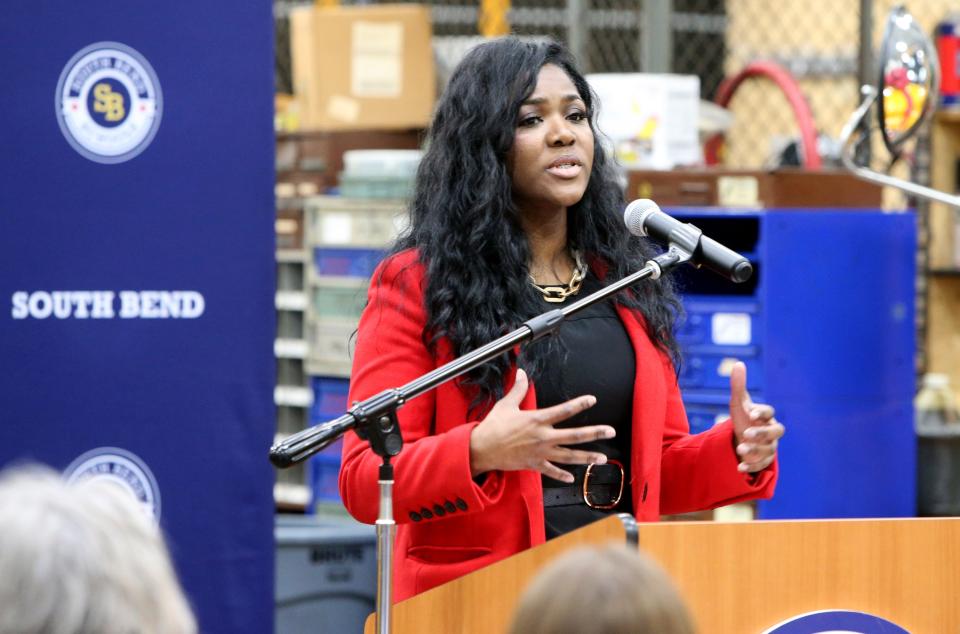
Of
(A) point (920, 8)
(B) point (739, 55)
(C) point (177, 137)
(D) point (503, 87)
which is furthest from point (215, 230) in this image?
(B) point (739, 55)

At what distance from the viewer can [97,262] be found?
10.8 feet

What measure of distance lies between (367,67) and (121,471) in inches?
144

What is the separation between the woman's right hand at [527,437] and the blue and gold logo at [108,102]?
1399mm

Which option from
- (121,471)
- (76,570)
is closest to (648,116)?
(121,471)

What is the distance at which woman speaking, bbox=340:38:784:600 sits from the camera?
245cm

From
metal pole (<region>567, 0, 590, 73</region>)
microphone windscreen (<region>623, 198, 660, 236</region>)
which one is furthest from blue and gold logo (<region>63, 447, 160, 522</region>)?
metal pole (<region>567, 0, 590, 73</region>)

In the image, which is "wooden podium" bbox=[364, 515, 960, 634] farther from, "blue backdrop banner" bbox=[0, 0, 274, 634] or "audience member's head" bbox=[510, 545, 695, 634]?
"blue backdrop banner" bbox=[0, 0, 274, 634]

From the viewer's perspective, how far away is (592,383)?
257cm

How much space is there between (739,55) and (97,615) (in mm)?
9184

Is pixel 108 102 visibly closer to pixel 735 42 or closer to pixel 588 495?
pixel 588 495

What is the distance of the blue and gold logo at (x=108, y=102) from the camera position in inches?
128

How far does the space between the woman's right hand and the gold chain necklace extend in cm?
40

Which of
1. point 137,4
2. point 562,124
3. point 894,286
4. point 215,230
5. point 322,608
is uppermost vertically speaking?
point 137,4

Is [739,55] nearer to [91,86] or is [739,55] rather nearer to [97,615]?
[91,86]
